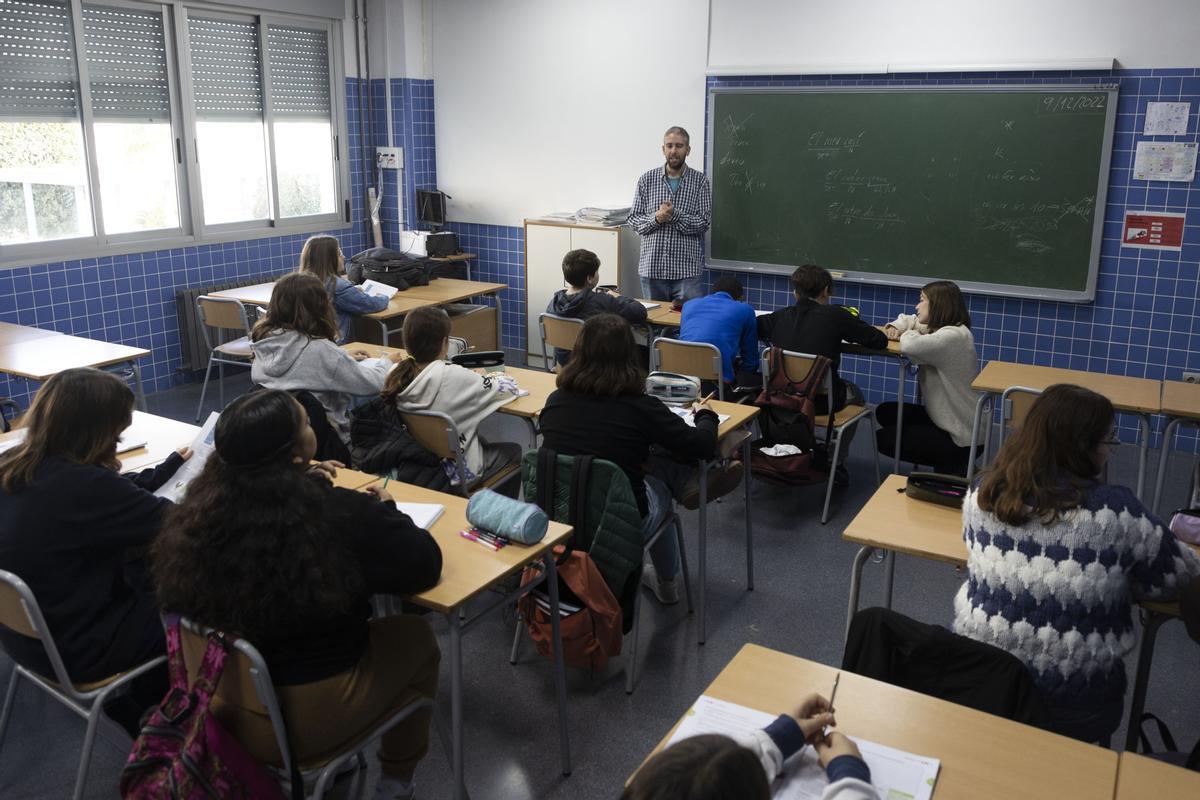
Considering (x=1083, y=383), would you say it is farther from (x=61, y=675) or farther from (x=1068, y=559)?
(x=61, y=675)

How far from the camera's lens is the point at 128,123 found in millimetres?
6492

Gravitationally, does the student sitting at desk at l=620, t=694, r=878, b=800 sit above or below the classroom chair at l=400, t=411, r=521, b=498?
above

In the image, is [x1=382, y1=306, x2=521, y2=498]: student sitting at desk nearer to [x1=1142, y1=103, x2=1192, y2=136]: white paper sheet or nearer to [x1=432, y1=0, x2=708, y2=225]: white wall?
[x1=432, y1=0, x2=708, y2=225]: white wall

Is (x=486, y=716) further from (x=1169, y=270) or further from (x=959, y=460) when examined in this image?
(x=1169, y=270)

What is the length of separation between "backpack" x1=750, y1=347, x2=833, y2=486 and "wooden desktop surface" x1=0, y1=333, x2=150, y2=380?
2.82m

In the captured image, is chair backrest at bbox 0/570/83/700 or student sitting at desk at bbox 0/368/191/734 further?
student sitting at desk at bbox 0/368/191/734

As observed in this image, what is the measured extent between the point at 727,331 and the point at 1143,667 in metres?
2.65

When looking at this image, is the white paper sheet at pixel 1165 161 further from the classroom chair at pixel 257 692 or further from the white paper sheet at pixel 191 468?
the classroom chair at pixel 257 692

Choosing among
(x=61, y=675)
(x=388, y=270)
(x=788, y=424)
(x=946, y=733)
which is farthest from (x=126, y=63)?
(x=946, y=733)

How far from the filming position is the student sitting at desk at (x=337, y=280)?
526 centimetres

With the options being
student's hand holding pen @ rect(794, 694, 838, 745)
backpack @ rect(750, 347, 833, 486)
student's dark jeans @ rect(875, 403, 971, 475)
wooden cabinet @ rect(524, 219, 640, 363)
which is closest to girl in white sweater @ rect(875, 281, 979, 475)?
student's dark jeans @ rect(875, 403, 971, 475)

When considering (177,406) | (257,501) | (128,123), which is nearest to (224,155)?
(128,123)

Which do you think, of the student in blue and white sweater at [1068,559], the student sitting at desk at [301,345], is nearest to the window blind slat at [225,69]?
the student sitting at desk at [301,345]

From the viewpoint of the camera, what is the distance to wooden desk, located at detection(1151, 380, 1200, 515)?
4.06 meters
